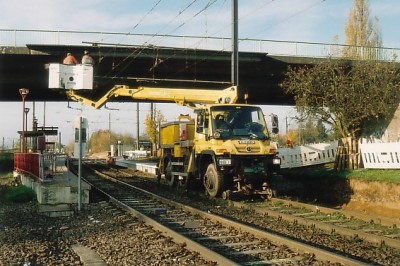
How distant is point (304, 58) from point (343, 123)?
9201mm

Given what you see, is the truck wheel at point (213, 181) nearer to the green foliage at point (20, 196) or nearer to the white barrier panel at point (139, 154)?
the green foliage at point (20, 196)

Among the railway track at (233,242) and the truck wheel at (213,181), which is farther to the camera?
the truck wheel at (213,181)

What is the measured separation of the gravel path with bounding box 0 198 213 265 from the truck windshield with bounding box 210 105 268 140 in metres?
4.72

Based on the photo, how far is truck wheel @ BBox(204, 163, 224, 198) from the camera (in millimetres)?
15203

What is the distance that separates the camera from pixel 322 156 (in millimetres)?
25062

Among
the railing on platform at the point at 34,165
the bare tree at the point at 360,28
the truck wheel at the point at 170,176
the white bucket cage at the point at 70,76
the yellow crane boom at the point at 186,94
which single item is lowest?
the truck wheel at the point at 170,176

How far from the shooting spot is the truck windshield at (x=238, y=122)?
15.8m

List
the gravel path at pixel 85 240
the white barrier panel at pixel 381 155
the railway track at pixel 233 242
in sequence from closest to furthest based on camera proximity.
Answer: the railway track at pixel 233 242, the gravel path at pixel 85 240, the white barrier panel at pixel 381 155

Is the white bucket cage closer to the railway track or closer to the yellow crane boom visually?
the yellow crane boom

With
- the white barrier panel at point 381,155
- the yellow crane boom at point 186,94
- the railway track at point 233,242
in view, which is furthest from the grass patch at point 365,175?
the railway track at point 233,242

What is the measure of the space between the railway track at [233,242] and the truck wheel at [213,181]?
234 centimetres

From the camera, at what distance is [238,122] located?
16.0m

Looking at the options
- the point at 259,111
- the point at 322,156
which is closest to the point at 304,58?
the point at 322,156

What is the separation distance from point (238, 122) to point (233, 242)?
7827 mm
